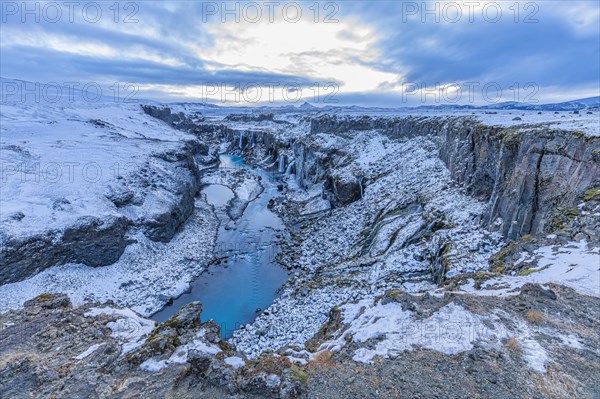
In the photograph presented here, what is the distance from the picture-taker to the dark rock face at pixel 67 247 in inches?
796

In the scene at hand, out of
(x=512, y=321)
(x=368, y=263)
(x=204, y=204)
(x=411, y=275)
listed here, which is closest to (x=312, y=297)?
(x=368, y=263)

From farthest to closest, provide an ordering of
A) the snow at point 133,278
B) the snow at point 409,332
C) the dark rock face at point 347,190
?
the dark rock face at point 347,190, the snow at point 133,278, the snow at point 409,332

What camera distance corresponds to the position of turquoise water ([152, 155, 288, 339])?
67.8 ft

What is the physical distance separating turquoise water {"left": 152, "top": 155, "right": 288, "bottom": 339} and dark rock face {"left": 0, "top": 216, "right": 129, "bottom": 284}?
8.02 metres

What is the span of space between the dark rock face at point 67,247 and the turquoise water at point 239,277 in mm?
8021

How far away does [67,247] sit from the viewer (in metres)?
22.7

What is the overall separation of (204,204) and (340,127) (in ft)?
103

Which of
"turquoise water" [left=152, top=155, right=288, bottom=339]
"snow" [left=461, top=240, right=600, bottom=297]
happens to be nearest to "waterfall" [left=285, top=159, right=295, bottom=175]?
"turquoise water" [left=152, top=155, right=288, bottom=339]

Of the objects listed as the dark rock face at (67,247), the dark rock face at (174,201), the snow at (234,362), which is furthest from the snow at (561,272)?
the dark rock face at (174,201)

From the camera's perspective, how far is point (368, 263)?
20.4 m

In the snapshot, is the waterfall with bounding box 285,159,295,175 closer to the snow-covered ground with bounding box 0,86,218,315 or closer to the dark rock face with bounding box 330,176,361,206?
the snow-covered ground with bounding box 0,86,218,315

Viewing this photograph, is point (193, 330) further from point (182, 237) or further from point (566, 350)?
point (182, 237)

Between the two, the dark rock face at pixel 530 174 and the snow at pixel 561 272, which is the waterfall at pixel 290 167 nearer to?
the dark rock face at pixel 530 174

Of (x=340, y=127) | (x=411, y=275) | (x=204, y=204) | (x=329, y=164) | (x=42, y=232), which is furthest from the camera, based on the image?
(x=340, y=127)
